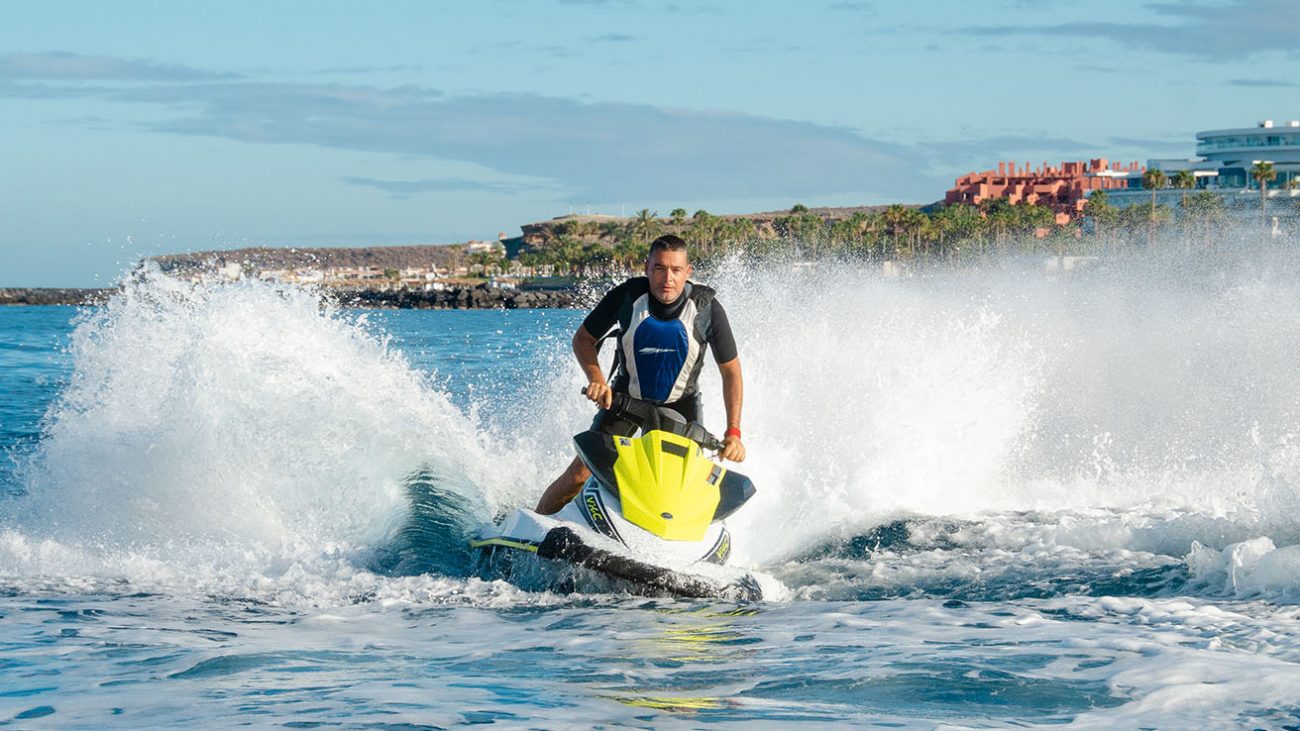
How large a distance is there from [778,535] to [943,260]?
10497cm

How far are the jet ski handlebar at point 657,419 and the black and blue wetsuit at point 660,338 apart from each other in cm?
7

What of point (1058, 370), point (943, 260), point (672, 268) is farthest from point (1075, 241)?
point (672, 268)

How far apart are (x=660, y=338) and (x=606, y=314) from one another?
0.33 m

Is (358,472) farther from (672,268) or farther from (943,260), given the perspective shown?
(943,260)

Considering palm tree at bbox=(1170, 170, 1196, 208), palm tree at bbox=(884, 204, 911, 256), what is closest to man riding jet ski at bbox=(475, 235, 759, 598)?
palm tree at bbox=(884, 204, 911, 256)

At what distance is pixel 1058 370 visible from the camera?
15500 millimetres

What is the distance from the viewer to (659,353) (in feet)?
25.1

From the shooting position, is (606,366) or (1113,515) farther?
(606,366)

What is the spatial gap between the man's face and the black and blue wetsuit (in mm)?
65

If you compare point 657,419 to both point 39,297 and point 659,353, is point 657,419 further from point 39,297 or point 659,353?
point 39,297

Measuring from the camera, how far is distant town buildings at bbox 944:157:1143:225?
15188 cm

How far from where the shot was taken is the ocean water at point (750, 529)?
533 cm

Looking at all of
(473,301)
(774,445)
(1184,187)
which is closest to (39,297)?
(473,301)

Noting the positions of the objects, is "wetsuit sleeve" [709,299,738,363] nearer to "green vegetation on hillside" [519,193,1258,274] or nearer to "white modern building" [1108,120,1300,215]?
"green vegetation on hillside" [519,193,1258,274]
